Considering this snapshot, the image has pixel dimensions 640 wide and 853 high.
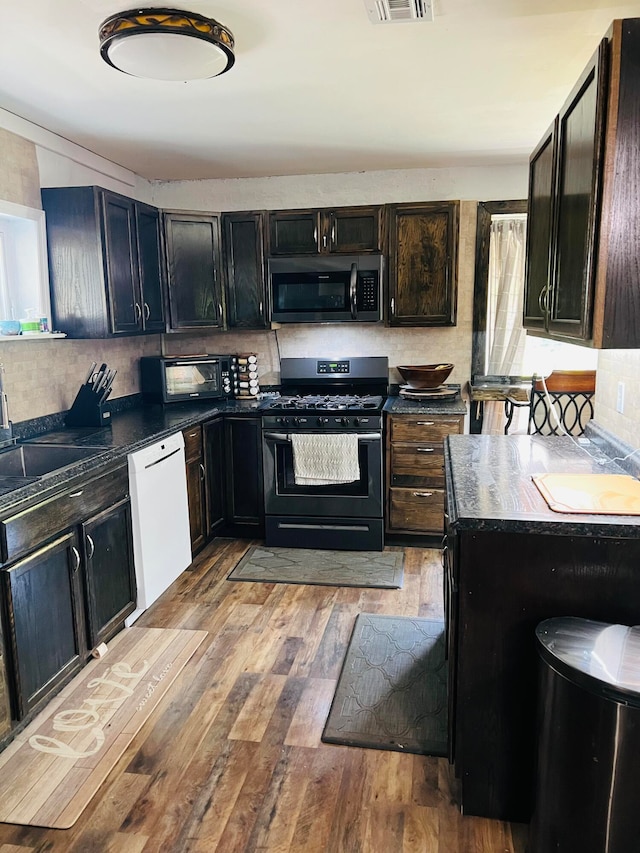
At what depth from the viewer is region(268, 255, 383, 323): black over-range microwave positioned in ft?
13.8

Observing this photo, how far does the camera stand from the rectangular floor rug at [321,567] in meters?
3.66

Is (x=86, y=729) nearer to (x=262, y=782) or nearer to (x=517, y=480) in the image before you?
(x=262, y=782)

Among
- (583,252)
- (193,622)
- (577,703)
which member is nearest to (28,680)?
(193,622)

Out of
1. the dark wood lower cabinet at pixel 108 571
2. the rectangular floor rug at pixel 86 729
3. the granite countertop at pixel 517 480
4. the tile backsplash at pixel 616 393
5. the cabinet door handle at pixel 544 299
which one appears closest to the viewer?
the granite countertop at pixel 517 480

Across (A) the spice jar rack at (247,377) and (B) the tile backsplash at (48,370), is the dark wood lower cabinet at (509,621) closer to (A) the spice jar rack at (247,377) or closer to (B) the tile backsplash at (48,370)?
(B) the tile backsplash at (48,370)

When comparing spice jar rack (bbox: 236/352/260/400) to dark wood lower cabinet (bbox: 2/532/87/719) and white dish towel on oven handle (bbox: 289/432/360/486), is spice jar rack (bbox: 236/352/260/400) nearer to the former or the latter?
white dish towel on oven handle (bbox: 289/432/360/486)

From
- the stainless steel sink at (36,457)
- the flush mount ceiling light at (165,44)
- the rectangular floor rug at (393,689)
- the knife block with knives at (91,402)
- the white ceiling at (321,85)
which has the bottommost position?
the rectangular floor rug at (393,689)

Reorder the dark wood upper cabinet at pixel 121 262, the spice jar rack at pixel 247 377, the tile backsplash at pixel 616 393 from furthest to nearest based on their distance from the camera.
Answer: the spice jar rack at pixel 247 377 < the dark wood upper cabinet at pixel 121 262 < the tile backsplash at pixel 616 393

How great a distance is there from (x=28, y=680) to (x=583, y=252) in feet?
7.80

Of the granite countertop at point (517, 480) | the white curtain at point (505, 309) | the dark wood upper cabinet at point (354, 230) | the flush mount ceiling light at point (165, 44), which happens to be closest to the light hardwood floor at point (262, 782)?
the granite countertop at point (517, 480)

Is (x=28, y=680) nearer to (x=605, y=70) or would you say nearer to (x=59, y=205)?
(x=59, y=205)

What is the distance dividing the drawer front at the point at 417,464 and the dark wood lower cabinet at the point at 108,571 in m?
1.77

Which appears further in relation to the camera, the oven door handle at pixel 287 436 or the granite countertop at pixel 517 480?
the oven door handle at pixel 287 436

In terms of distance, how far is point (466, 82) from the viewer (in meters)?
2.79
